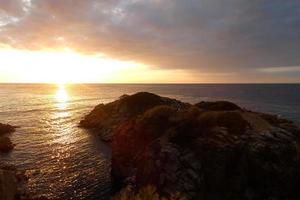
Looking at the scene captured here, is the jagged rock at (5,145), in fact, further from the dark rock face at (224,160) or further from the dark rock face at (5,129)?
the dark rock face at (224,160)

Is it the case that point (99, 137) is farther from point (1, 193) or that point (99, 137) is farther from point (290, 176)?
point (290, 176)

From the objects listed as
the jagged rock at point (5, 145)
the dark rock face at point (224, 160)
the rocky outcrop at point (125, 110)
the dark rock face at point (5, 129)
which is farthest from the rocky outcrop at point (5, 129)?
the dark rock face at point (224, 160)

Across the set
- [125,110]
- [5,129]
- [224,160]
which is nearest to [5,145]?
[5,129]

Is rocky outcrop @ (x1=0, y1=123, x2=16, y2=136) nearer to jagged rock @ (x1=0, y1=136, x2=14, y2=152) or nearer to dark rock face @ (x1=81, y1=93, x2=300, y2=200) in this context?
jagged rock @ (x1=0, y1=136, x2=14, y2=152)

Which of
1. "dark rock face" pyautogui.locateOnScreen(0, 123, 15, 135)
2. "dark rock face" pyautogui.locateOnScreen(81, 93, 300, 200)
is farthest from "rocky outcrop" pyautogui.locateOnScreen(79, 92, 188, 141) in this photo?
"dark rock face" pyautogui.locateOnScreen(81, 93, 300, 200)

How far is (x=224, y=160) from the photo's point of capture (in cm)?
3061

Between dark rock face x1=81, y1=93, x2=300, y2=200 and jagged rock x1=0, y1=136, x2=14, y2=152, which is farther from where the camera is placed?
jagged rock x1=0, y1=136, x2=14, y2=152

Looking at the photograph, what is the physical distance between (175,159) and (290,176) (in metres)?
11.5

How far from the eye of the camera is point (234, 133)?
33000 mm

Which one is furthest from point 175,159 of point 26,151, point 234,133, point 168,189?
point 26,151

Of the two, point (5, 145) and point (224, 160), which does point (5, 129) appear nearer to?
point (5, 145)

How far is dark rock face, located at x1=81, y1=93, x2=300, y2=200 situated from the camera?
1145 inches

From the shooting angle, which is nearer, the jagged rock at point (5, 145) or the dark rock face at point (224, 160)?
the dark rock face at point (224, 160)

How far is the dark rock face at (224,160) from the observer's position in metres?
29.1
